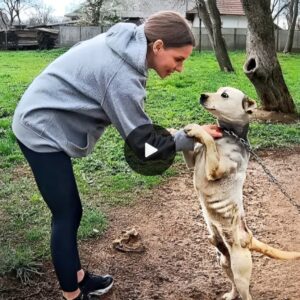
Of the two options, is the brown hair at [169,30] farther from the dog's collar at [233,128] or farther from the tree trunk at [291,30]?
the tree trunk at [291,30]

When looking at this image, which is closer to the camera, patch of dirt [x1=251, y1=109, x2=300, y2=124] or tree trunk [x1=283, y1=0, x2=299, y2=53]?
patch of dirt [x1=251, y1=109, x2=300, y2=124]

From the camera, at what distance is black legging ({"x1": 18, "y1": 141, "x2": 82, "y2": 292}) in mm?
2887

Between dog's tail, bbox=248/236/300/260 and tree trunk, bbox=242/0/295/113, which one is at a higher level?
tree trunk, bbox=242/0/295/113

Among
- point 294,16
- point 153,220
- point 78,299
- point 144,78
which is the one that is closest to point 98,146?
point 153,220

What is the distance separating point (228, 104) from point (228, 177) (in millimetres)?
404

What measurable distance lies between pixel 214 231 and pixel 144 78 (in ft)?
3.46

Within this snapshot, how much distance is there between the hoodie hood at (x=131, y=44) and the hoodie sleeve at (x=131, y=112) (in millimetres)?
65

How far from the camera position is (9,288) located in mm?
3678

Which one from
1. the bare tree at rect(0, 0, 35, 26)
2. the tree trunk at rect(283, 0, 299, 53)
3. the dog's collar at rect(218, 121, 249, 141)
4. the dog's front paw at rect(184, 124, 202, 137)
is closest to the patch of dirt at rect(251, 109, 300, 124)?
the dog's collar at rect(218, 121, 249, 141)

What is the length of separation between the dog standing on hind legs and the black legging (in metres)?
0.71

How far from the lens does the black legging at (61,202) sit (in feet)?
9.47

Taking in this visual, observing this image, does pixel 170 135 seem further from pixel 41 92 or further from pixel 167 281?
pixel 167 281

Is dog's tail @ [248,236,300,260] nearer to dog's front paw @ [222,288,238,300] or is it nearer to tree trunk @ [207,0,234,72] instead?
dog's front paw @ [222,288,238,300]

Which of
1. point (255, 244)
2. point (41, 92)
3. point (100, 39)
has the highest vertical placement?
point (100, 39)
